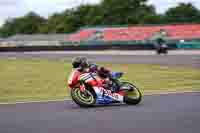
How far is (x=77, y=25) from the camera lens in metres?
129

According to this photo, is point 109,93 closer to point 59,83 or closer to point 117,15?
point 59,83

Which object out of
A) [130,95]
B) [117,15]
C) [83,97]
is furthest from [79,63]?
[117,15]

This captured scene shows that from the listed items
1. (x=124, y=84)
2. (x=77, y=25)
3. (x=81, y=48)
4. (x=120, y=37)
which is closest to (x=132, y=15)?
(x=77, y=25)

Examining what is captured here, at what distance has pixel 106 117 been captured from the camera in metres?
9.34

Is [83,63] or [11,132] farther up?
[83,63]

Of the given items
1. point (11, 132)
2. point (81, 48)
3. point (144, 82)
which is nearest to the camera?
point (11, 132)

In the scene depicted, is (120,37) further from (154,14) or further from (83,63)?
(83,63)

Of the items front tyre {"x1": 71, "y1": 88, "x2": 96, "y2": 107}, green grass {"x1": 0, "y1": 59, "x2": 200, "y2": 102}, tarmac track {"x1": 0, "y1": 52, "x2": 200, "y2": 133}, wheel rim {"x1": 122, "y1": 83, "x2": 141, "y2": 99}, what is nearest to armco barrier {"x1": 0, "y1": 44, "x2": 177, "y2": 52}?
green grass {"x1": 0, "y1": 59, "x2": 200, "y2": 102}

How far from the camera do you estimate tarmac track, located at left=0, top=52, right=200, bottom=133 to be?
26.4 feet

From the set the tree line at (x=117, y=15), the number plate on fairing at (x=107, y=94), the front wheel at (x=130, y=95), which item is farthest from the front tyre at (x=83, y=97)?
the tree line at (x=117, y=15)

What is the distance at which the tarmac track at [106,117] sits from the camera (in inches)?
316

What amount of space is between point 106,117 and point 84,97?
1.86 metres

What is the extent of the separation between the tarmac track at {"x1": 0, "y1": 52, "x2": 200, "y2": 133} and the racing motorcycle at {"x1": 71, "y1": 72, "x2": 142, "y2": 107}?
200mm

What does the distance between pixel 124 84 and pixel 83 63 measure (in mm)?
1108
